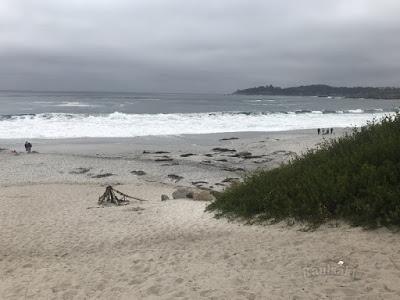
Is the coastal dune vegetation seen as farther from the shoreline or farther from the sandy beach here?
the shoreline

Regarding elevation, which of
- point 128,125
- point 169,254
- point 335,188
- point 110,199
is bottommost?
point 110,199

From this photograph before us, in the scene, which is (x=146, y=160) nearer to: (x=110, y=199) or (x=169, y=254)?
(x=110, y=199)

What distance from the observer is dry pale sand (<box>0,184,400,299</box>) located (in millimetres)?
6539

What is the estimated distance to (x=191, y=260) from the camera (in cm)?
820

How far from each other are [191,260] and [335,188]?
9.39ft

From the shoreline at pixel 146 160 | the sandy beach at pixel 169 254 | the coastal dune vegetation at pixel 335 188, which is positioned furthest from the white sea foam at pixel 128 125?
the coastal dune vegetation at pixel 335 188

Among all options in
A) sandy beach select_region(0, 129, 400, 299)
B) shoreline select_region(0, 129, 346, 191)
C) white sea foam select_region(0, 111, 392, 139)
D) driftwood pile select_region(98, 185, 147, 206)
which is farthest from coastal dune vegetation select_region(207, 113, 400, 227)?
white sea foam select_region(0, 111, 392, 139)

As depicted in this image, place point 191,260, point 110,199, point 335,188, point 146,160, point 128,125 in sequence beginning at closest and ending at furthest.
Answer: point 191,260, point 335,188, point 110,199, point 146,160, point 128,125

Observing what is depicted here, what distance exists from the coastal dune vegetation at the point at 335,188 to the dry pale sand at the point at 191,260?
377 millimetres

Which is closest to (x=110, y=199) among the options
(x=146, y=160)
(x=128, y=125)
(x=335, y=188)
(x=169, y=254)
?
(x=169, y=254)

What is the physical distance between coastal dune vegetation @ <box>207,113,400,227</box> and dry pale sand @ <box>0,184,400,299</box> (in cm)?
38

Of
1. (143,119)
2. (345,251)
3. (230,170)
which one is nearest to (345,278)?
(345,251)

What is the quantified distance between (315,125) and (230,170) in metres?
32.0

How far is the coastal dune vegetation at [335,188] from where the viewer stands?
26.3ft
